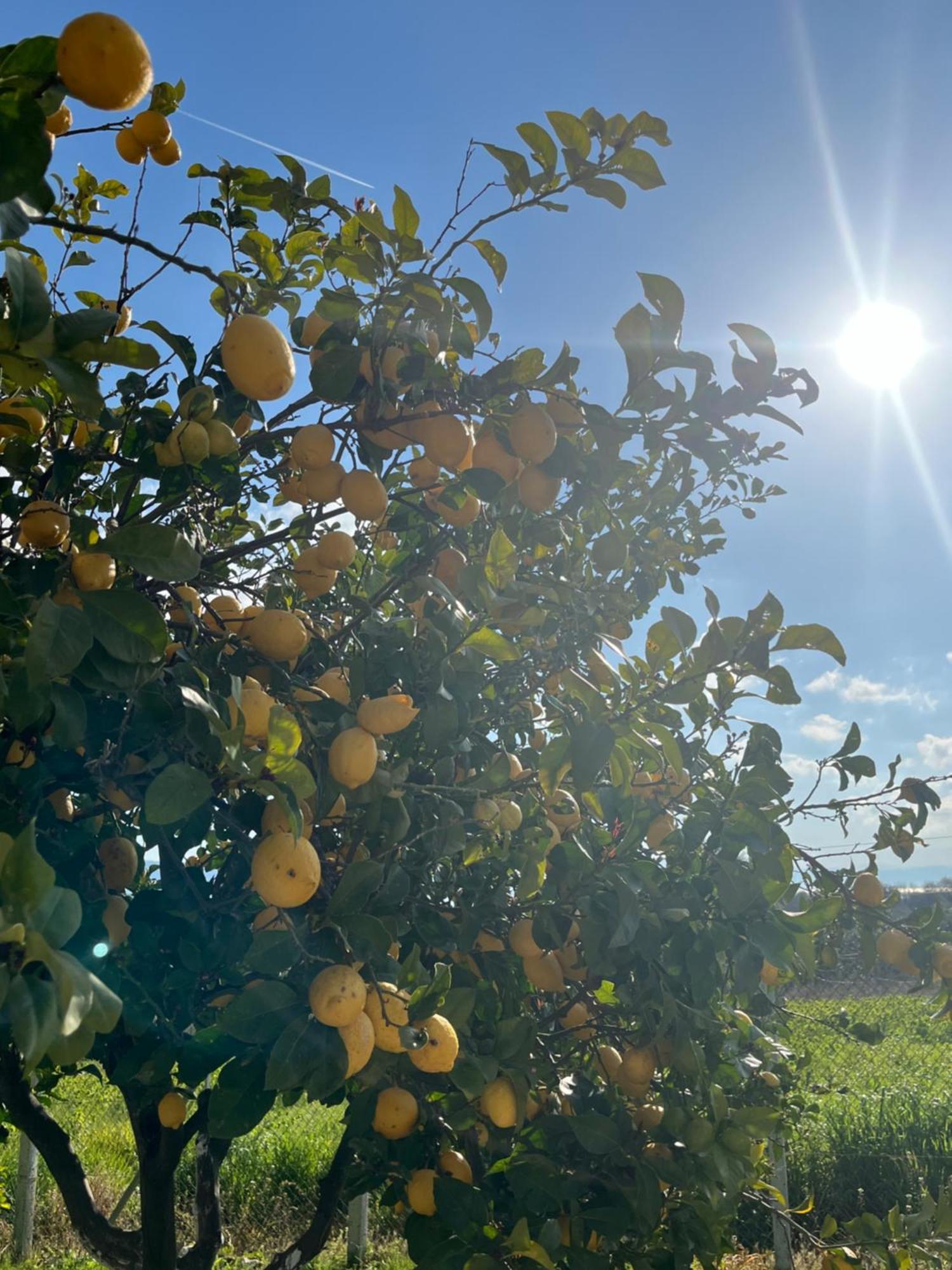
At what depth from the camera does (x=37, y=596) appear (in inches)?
46.0

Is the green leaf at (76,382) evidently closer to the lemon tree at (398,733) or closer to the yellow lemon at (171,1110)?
the lemon tree at (398,733)

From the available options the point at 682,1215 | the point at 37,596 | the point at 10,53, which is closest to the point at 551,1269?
the point at 682,1215

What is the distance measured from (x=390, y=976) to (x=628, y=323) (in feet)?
2.75

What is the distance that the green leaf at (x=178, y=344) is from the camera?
4.04 feet

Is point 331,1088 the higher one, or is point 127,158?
point 127,158

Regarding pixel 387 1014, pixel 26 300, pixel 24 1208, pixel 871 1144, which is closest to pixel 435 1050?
pixel 387 1014

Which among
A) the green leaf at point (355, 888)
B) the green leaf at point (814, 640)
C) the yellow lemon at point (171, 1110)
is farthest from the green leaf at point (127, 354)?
the yellow lemon at point (171, 1110)

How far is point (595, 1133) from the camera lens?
1.58 metres

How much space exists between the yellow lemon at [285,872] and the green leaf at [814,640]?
730mm

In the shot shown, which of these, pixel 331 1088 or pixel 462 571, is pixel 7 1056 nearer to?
pixel 331 1088

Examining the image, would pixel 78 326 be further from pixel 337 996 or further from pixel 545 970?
pixel 545 970

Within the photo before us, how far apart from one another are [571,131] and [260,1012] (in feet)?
3.70

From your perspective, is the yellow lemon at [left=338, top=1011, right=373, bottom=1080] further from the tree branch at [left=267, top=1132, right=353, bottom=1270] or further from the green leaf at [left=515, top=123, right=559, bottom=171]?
the tree branch at [left=267, top=1132, right=353, bottom=1270]

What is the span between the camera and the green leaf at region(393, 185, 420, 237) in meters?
1.22
